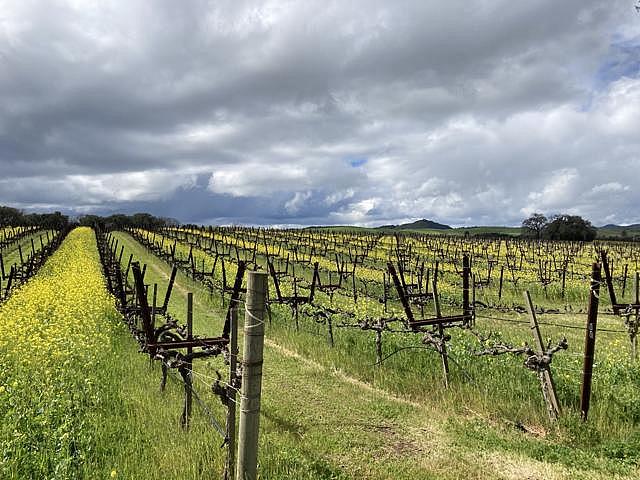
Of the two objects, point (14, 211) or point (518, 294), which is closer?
point (518, 294)

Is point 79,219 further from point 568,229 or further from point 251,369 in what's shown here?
point 251,369

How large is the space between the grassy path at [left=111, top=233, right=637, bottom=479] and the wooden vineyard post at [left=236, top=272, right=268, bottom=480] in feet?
3.72

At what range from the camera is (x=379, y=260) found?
42.4m

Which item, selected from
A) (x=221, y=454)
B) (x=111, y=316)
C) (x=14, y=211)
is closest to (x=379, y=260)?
(x=111, y=316)

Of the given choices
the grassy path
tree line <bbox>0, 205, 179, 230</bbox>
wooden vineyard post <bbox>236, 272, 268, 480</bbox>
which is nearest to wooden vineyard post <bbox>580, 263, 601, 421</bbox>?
the grassy path

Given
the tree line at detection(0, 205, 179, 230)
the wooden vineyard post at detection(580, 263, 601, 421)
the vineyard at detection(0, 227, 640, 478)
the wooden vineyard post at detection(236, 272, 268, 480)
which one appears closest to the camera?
the wooden vineyard post at detection(236, 272, 268, 480)

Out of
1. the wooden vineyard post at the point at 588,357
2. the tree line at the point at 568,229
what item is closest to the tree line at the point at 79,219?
the tree line at the point at 568,229

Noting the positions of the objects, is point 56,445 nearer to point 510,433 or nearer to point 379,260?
point 510,433

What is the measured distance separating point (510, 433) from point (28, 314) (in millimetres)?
11768

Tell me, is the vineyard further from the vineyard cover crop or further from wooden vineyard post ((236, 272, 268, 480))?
wooden vineyard post ((236, 272, 268, 480))

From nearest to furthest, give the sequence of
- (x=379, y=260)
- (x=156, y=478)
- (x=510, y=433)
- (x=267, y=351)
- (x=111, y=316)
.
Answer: (x=156, y=478) → (x=510, y=433) → (x=267, y=351) → (x=111, y=316) → (x=379, y=260)

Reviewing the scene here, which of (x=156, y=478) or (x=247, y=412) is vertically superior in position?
(x=247, y=412)

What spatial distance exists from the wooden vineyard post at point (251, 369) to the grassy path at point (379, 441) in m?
1.13

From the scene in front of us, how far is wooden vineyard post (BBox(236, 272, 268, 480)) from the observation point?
4098mm
